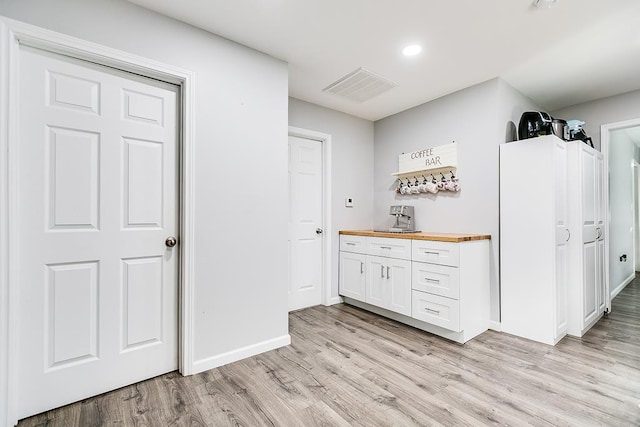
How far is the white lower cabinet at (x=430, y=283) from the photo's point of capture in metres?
2.45

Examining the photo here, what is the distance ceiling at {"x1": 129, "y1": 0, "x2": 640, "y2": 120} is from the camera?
1.83 metres

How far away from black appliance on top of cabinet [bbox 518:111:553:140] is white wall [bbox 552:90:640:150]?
116cm

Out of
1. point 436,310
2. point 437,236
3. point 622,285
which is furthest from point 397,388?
point 622,285

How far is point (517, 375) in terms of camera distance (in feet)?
6.39

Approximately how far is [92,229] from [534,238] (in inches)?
128

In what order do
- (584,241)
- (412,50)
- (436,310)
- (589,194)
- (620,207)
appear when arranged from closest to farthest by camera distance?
(412,50)
(436,310)
(584,241)
(589,194)
(620,207)

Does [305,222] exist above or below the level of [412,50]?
below

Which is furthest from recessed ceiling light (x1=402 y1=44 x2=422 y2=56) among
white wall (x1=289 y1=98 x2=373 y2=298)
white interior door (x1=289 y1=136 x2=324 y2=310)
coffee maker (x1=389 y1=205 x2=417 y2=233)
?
coffee maker (x1=389 y1=205 x2=417 y2=233)

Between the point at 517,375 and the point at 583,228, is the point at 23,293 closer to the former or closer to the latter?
the point at 517,375

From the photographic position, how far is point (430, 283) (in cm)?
261

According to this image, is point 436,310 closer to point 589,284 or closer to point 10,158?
point 589,284

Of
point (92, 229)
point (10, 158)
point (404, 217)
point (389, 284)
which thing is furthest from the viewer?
point (404, 217)

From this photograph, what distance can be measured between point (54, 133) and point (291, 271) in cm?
229

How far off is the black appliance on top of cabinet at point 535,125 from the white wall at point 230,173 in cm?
217
